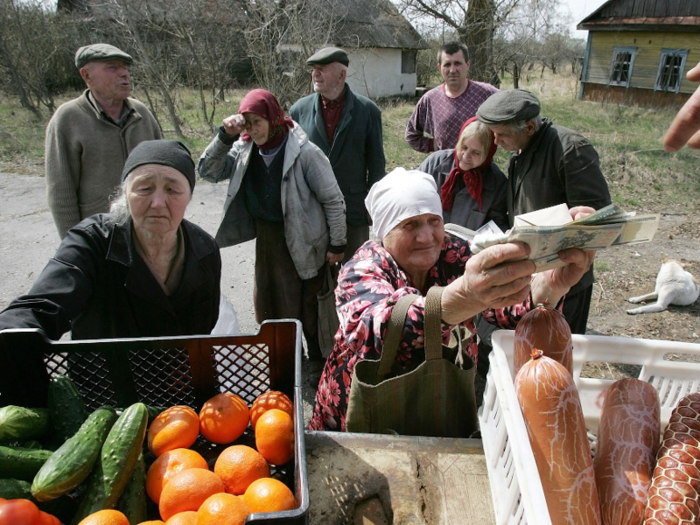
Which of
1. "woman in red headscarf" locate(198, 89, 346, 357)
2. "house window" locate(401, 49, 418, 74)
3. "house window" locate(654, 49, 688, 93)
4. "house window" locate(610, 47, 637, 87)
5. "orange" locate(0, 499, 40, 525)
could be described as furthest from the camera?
"house window" locate(401, 49, 418, 74)

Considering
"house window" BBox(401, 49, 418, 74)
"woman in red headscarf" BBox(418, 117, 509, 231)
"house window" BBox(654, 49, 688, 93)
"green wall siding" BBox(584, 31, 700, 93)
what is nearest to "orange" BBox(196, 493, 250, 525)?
"woman in red headscarf" BBox(418, 117, 509, 231)

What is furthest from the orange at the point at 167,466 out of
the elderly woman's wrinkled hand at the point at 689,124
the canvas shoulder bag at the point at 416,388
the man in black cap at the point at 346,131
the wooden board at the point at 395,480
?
the man in black cap at the point at 346,131

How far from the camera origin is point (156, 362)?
4.68 feet

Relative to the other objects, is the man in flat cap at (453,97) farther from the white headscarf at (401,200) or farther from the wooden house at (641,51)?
the wooden house at (641,51)

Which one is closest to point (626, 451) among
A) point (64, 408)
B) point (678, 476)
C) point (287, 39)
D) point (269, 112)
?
point (678, 476)

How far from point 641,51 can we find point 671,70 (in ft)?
5.72

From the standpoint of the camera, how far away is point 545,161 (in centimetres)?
280

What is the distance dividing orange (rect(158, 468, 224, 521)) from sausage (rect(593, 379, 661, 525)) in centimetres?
101

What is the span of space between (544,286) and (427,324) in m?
0.56

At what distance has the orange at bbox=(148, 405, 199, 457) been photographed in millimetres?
1258

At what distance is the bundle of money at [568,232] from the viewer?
122 centimetres

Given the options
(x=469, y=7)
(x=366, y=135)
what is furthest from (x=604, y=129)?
(x=366, y=135)

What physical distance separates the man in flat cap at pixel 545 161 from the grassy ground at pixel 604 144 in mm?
5594

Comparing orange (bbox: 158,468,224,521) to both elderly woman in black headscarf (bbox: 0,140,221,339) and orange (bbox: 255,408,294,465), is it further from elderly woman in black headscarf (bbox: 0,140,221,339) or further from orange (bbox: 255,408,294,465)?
elderly woman in black headscarf (bbox: 0,140,221,339)
